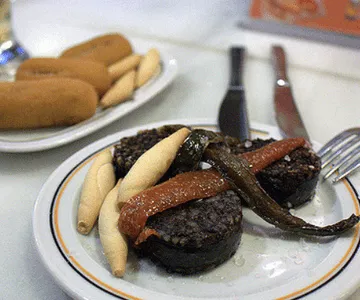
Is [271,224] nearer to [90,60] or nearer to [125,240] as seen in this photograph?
[125,240]

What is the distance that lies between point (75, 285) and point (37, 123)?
0.55 metres

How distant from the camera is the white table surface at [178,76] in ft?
2.84

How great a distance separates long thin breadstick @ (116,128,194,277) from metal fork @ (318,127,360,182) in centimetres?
31

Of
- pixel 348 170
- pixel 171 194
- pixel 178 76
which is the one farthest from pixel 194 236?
pixel 178 76

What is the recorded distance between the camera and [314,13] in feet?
5.60

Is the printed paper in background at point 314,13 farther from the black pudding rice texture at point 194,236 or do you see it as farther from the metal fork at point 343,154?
the black pudding rice texture at point 194,236

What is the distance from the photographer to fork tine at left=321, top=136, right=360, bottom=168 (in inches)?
37.9

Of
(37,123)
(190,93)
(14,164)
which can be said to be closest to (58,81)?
(37,123)

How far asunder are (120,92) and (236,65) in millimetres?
446

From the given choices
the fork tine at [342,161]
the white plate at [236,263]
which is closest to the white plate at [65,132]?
the white plate at [236,263]

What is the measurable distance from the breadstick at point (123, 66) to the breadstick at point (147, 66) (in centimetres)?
2

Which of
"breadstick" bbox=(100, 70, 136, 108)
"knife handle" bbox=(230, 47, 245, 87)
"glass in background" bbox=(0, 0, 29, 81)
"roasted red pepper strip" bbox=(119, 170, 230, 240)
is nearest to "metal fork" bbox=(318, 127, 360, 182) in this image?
"roasted red pepper strip" bbox=(119, 170, 230, 240)

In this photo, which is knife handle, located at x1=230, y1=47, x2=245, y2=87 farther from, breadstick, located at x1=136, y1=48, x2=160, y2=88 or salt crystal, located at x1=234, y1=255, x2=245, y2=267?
salt crystal, located at x1=234, y1=255, x2=245, y2=267

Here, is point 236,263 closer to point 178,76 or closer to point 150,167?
point 150,167
